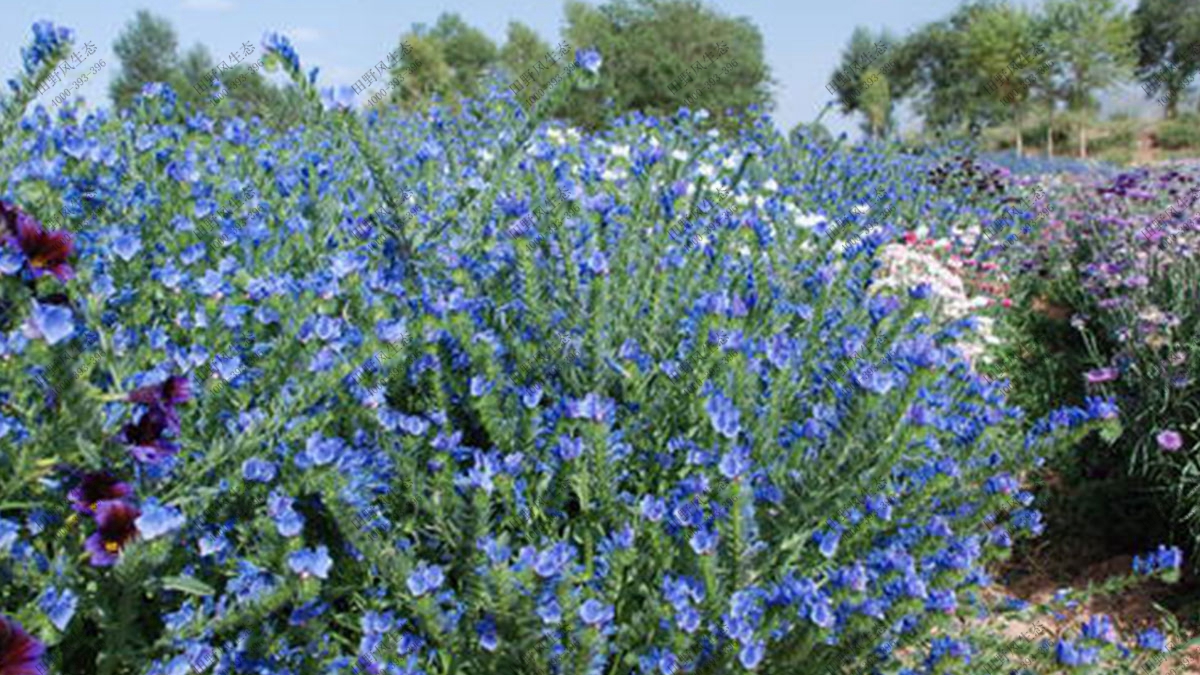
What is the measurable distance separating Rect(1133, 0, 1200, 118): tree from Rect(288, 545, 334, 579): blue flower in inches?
1479

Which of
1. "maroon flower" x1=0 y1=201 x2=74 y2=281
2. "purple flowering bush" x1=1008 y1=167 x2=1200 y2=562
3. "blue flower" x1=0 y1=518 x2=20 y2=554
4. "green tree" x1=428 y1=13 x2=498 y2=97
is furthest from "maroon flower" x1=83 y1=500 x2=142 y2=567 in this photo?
"green tree" x1=428 y1=13 x2=498 y2=97

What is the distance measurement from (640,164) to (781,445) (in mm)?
1067

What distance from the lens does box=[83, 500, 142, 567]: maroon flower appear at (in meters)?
1.56

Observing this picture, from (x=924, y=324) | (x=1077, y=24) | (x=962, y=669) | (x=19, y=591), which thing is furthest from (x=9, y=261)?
(x=1077, y=24)

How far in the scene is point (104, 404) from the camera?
1.81 meters

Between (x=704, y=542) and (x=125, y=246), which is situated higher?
(x=125, y=246)

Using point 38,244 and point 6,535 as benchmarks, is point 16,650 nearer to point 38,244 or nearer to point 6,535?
point 6,535

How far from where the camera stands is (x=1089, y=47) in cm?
2506

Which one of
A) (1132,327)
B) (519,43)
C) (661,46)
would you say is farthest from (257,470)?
(519,43)

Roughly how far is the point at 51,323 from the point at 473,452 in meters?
0.84

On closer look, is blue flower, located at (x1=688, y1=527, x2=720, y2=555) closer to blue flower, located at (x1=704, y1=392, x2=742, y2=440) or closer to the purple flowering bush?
blue flower, located at (x1=704, y1=392, x2=742, y2=440)

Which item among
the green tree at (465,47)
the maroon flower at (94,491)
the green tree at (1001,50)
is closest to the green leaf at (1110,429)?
the maroon flower at (94,491)

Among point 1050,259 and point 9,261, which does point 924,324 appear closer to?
point 9,261

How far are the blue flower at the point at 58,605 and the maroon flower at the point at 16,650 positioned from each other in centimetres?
28
